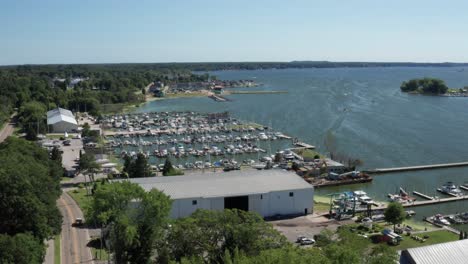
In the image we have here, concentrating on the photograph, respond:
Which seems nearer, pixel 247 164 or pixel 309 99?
pixel 247 164

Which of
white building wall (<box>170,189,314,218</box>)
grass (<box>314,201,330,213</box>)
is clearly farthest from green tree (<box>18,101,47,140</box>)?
grass (<box>314,201,330,213</box>)

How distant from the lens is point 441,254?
12742mm

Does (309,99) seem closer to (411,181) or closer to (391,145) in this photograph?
(391,145)

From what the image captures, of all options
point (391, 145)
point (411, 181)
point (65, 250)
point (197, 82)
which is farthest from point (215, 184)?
point (197, 82)

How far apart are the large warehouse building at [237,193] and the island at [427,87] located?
7423 centimetres

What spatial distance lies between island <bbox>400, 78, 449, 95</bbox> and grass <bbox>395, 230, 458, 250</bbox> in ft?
246

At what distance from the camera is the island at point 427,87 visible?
288 feet

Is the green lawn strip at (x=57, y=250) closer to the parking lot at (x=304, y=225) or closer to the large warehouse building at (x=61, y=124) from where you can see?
the parking lot at (x=304, y=225)

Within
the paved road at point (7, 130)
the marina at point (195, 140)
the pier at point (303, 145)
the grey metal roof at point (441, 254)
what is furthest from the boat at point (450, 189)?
the paved road at point (7, 130)

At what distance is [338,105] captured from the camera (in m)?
70.0

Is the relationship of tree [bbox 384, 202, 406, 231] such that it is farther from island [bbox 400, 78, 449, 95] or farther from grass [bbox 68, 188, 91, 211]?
island [bbox 400, 78, 449, 95]

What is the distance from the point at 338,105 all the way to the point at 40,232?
5909 centimetres

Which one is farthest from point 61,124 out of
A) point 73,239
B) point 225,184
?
point 73,239

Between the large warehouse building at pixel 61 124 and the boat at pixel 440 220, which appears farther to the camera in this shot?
the large warehouse building at pixel 61 124
